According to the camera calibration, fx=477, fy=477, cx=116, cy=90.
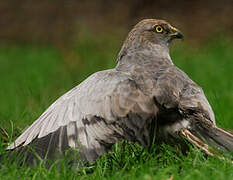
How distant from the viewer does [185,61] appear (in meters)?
9.16

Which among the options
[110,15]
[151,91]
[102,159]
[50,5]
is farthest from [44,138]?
[50,5]

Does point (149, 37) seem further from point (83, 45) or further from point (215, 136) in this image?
point (83, 45)

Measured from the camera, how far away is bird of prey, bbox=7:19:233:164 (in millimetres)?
3410

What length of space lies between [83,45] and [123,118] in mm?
6415

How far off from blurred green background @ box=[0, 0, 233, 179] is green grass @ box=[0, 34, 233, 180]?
0.02 meters

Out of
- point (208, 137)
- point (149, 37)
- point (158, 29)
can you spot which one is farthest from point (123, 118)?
point (158, 29)

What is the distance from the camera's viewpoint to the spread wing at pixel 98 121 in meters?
3.39

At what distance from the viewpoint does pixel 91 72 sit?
866 centimetres

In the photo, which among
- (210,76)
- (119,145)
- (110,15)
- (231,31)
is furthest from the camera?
(110,15)

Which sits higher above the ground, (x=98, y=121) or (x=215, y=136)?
(x=98, y=121)

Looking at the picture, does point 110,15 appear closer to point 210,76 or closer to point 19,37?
point 19,37

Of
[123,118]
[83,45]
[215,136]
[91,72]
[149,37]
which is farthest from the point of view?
[83,45]

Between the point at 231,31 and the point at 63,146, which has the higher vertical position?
the point at 63,146

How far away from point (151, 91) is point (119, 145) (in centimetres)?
51
